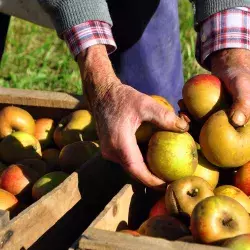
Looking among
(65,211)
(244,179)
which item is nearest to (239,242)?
(244,179)

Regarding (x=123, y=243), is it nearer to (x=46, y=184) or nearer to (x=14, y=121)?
(x=46, y=184)

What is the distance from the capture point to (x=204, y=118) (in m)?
2.39

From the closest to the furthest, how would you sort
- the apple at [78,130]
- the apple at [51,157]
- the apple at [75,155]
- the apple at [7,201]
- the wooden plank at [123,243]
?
the wooden plank at [123,243]
the apple at [7,201]
the apple at [75,155]
the apple at [51,157]
the apple at [78,130]

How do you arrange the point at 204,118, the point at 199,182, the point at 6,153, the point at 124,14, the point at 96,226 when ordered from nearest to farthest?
the point at 96,226 < the point at 199,182 < the point at 204,118 < the point at 6,153 < the point at 124,14

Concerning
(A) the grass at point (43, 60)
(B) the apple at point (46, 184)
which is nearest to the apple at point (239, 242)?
(B) the apple at point (46, 184)

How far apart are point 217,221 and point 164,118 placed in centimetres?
45

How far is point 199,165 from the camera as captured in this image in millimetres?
2369

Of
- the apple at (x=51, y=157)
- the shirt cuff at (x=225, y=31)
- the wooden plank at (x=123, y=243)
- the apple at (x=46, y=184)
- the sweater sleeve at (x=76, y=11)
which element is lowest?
the apple at (x=51, y=157)

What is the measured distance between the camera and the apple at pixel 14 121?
326 centimetres

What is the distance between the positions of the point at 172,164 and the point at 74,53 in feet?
2.40

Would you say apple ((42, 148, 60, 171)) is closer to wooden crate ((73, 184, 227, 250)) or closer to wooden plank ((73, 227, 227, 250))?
wooden crate ((73, 184, 227, 250))

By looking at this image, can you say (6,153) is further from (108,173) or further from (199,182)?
(199,182)

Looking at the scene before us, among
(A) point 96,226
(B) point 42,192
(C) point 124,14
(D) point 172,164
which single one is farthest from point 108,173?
(C) point 124,14

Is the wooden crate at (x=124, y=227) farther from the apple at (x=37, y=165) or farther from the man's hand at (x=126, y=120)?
the apple at (x=37, y=165)
